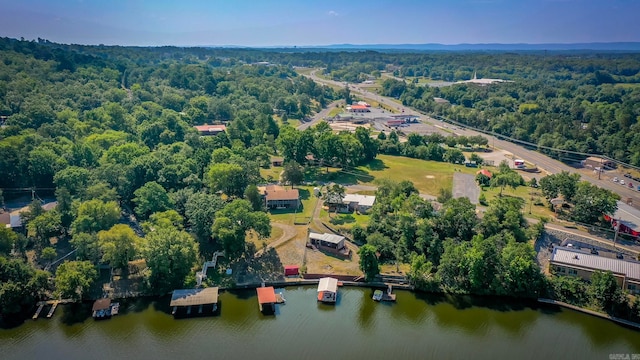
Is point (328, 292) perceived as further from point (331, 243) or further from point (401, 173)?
point (401, 173)

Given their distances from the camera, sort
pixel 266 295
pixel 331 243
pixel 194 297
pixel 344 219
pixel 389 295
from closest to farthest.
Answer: pixel 194 297 < pixel 266 295 < pixel 389 295 < pixel 331 243 < pixel 344 219

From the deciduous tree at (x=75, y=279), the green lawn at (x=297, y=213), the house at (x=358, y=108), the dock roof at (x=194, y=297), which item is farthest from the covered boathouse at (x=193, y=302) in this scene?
the house at (x=358, y=108)

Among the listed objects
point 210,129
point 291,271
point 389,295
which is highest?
point 210,129

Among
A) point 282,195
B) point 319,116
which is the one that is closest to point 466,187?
point 282,195

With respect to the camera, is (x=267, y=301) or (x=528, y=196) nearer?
(x=267, y=301)

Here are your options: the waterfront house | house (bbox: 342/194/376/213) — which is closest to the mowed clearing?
house (bbox: 342/194/376/213)

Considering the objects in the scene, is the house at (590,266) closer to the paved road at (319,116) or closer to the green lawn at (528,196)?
the green lawn at (528,196)

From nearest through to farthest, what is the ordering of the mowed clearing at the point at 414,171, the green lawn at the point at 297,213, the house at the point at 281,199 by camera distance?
the green lawn at the point at 297,213 < the house at the point at 281,199 < the mowed clearing at the point at 414,171

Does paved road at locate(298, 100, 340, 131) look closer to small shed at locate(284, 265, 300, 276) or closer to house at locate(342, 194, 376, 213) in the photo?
house at locate(342, 194, 376, 213)
